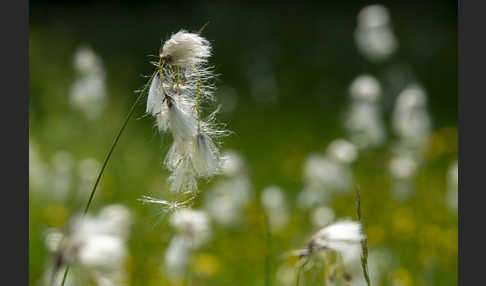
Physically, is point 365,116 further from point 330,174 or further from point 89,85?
point 89,85

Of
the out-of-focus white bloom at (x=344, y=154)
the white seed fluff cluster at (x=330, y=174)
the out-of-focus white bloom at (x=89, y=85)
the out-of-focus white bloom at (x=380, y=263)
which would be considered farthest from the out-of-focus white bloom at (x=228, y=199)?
the out-of-focus white bloom at (x=89, y=85)

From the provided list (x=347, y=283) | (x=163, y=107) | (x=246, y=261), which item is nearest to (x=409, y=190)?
(x=246, y=261)

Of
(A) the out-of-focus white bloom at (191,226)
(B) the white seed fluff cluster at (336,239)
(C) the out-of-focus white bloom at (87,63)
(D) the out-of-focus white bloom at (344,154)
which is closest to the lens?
(B) the white seed fluff cluster at (336,239)

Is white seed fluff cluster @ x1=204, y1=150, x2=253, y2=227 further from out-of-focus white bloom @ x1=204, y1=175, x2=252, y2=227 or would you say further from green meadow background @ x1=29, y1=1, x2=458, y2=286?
green meadow background @ x1=29, y1=1, x2=458, y2=286

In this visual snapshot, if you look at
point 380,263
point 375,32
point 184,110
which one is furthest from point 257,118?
point 184,110

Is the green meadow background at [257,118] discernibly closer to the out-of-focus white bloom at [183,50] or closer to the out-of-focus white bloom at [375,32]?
the out-of-focus white bloom at [183,50]

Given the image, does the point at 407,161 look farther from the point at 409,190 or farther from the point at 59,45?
the point at 59,45
